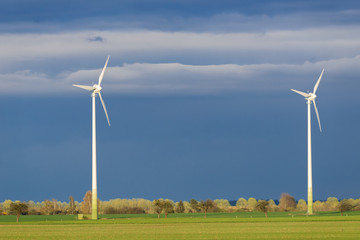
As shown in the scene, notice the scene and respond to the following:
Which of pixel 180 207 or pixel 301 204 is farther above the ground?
pixel 301 204

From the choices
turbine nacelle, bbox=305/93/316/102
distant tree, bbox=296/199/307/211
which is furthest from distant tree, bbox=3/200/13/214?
turbine nacelle, bbox=305/93/316/102

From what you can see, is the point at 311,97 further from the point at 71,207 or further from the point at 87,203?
the point at 71,207

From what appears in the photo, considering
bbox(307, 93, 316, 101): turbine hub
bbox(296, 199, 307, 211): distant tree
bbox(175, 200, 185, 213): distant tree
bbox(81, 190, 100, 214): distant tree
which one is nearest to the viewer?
bbox(307, 93, 316, 101): turbine hub

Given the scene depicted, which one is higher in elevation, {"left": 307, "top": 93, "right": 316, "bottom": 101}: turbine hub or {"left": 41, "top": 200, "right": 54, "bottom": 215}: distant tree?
{"left": 307, "top": 93, "right": 316, "bottom": 101}: turbine hub

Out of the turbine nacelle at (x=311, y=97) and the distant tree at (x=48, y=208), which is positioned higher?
the turbine nacelle at (x=311, y=97)

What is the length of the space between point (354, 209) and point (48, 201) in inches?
2498

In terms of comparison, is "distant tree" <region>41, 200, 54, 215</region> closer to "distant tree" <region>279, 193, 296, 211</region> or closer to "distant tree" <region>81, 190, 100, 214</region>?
"distant tree" <region>81, 190, 100, 214</region>

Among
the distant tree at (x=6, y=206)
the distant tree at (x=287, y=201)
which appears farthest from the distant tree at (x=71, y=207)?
the distant tree at (x=287, y=201)

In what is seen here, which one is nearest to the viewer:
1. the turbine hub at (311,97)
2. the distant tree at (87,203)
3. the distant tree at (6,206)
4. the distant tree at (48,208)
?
the turbine hub at (311,97)

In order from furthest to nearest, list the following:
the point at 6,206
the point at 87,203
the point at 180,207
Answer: the point at 6,206 < the point at 180,207 < the point at 87,203

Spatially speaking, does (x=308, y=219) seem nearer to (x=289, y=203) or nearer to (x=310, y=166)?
(x=310, y=166)

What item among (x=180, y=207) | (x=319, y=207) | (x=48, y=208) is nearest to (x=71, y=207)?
(x=48, y=208)

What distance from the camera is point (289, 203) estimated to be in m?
163

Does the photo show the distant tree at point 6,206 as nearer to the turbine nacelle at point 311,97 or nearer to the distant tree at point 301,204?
the distant tree at point 301,204
